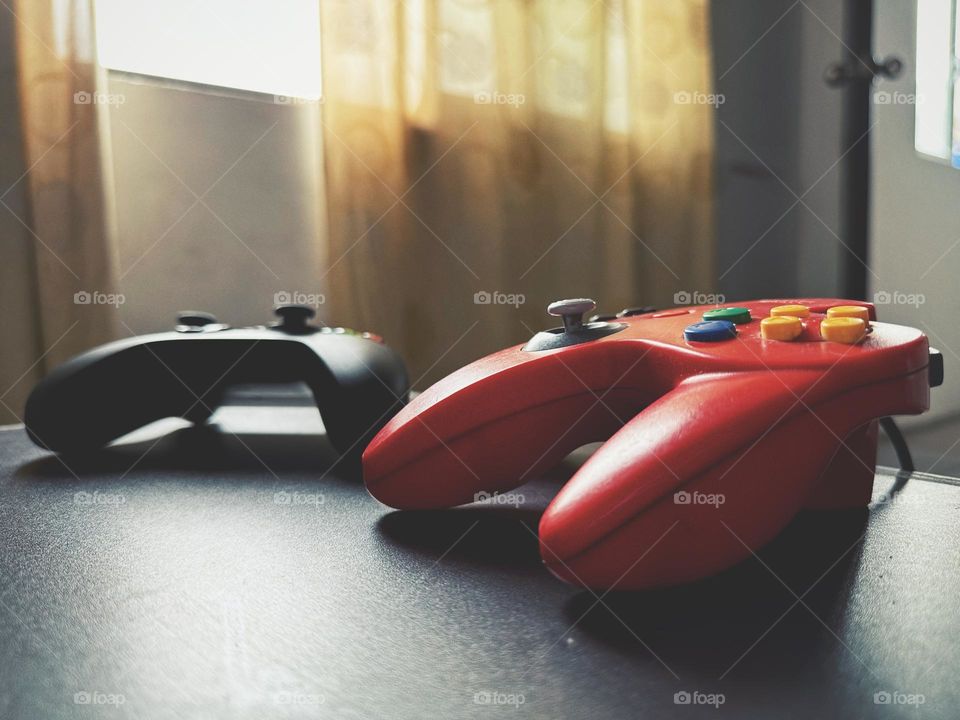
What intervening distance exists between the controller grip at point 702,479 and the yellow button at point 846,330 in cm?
3

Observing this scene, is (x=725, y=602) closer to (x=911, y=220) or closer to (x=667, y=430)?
(x=667, y=430)

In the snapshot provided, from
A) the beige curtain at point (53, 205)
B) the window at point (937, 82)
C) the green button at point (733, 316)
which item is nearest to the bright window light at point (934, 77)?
the window at point (937, 82)

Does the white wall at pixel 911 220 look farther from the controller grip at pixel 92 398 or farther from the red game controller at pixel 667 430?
the controller grip at pixel 92 398

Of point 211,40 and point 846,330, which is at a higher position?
point 211,40

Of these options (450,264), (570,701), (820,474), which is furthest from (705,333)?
(450,264)

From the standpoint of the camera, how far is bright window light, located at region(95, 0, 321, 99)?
3.00 feet

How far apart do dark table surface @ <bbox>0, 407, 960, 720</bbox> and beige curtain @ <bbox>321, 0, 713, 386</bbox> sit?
0.68 m

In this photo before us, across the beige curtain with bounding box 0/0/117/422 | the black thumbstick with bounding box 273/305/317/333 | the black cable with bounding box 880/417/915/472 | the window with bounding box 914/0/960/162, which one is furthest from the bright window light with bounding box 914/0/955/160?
the beige curtain with bounding box 0/0/117/422

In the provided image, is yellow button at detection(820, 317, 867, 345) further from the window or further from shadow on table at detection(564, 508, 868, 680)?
the window

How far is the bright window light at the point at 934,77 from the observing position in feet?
2.42

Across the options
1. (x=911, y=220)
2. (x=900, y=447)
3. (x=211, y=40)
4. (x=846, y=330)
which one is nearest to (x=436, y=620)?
(x=846, y=330)

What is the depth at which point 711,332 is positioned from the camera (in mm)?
357

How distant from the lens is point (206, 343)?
0.59m

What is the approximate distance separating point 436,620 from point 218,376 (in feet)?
1.31
